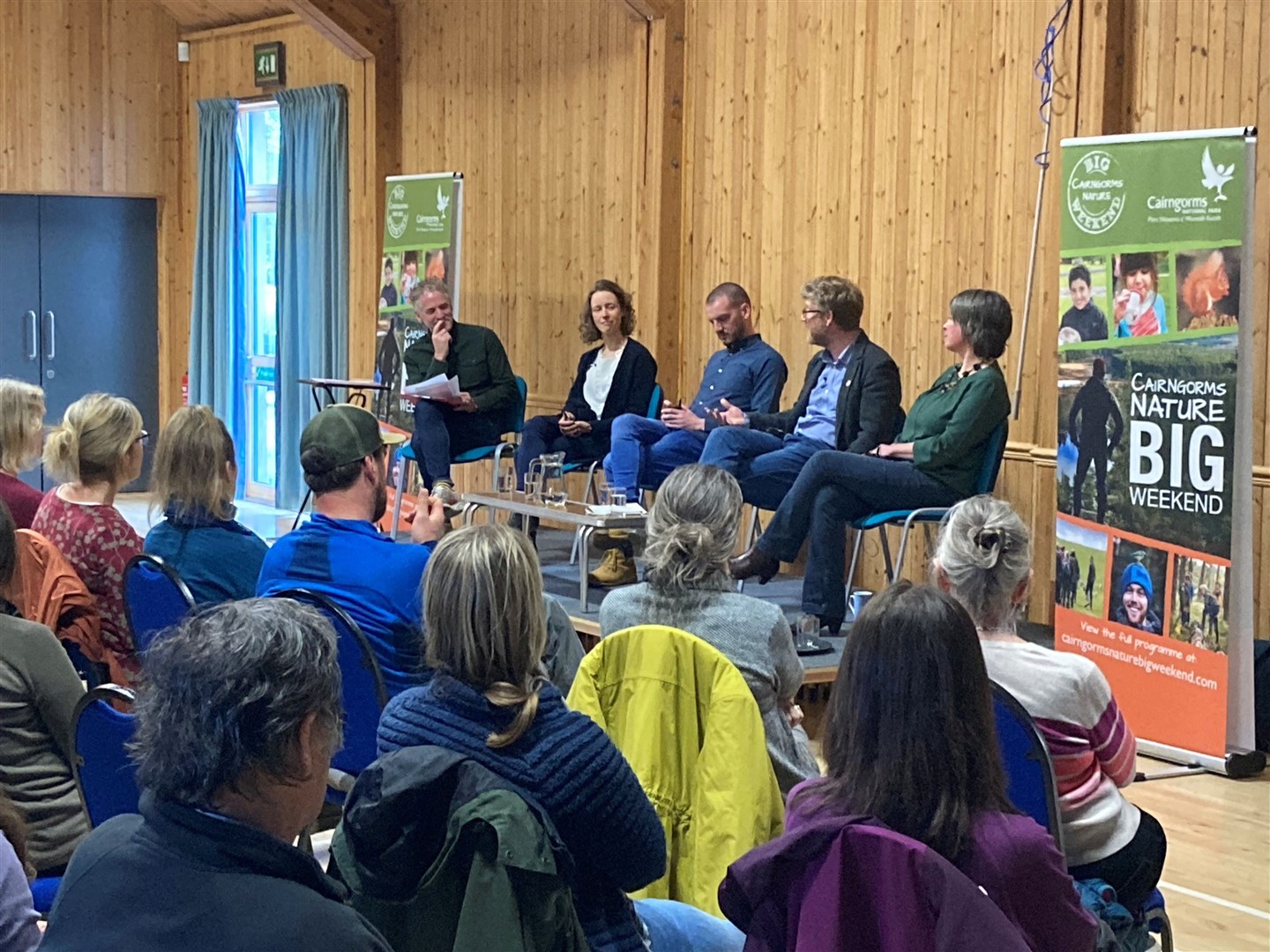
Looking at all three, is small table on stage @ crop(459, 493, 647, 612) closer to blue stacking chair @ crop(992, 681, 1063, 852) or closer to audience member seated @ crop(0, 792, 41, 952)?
blue stacking chair @ crop(992, 681, 1063, 852)

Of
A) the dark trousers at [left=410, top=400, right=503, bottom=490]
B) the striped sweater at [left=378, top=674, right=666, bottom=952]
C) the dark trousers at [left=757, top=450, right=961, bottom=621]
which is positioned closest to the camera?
the striped sweater at [left=378, top=674, right=666, bottom=952]

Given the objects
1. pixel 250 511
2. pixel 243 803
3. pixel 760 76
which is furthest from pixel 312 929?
pixel 250 511

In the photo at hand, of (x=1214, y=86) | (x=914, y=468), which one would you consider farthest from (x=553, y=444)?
(x=1214, y=86)

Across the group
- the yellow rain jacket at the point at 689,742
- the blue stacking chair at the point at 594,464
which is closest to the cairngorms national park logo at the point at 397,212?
the blue stacking chair at the point at 594,464

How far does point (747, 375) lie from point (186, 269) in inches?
241

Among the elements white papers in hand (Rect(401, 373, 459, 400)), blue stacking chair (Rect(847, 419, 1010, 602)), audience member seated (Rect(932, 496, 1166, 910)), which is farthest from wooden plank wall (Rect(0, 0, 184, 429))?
audience member seated (Rect(932, 496, 1166, 910))

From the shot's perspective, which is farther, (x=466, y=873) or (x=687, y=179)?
(x=687, y=179)

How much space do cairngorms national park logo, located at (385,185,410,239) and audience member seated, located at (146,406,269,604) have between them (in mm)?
5042

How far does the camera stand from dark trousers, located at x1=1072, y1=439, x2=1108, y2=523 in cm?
473

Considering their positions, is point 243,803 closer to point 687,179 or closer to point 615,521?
point 615,521

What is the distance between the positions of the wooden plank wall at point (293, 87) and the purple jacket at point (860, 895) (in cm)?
811

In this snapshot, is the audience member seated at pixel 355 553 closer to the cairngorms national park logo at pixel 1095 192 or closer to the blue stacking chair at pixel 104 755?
the blue stacking chair at pixel 104 755

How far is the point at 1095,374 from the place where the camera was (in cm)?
475

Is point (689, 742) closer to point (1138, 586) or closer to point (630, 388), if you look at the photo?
point (1138, 586)
